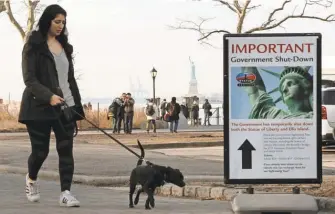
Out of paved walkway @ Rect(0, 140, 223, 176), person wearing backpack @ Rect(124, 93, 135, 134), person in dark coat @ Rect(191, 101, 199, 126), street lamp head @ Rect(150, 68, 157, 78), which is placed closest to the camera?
paved walkway @ Rect(0, 140, 223, 176)

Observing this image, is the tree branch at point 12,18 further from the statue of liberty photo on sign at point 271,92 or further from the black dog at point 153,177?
the statue of liberty photo on sign at point 271,92

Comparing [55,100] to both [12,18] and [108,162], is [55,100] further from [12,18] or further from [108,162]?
[12,18]

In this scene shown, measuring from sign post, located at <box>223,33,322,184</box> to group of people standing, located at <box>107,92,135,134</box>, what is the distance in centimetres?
2542

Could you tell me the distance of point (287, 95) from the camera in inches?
347

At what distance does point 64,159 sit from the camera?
31.3ft

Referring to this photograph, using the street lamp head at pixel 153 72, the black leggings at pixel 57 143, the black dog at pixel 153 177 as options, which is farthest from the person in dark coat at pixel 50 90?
the street lamp head at pixel 153 72

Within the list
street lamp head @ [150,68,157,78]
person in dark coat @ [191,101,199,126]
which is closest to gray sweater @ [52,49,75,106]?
street lamp head @ [150,68,157,78]

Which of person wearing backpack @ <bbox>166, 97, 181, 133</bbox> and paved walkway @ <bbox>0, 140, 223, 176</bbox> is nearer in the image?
paved walkway @ <bbox>0, 140, 223, 176</bbox>

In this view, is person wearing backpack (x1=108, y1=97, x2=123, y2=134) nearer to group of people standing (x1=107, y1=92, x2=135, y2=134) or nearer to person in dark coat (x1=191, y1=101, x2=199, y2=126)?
group of people standing (x1=107, y1=92, x2=135, y2=134)

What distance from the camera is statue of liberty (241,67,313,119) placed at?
877cm

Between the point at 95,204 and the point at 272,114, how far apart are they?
2.48 metres

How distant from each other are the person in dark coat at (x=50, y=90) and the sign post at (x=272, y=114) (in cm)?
173

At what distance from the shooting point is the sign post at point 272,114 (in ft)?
28.7

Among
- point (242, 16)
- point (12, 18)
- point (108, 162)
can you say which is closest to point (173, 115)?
point (242, 16)
